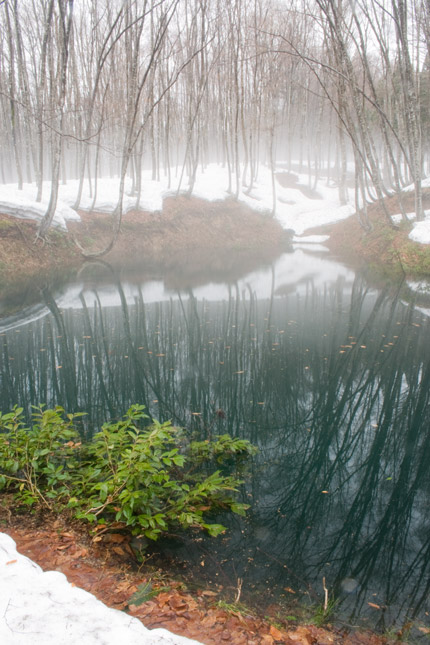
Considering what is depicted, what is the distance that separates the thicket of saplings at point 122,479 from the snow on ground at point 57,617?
1.77 feet

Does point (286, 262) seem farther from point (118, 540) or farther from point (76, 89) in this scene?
point (118, 540)

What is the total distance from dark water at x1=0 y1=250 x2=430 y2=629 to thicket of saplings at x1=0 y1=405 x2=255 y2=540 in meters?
0.27

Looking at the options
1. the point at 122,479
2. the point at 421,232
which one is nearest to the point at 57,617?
the point at 122,479

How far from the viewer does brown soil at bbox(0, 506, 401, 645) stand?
2.21 m

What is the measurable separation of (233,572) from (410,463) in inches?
92.1

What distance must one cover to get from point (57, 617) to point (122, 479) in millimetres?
1052

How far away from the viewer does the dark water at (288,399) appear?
2.86 meters

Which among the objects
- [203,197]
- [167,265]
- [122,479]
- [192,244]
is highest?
[203,197]

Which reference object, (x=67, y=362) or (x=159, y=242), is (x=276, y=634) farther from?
(x=159, y=242)

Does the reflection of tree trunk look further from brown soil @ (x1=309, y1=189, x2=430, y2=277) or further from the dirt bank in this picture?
brown soil @ (x1=309, y1=189, x2=430, y2=277)

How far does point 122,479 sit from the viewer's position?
3070mm

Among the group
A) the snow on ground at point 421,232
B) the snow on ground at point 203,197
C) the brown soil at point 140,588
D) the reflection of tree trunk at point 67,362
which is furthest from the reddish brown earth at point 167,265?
the reflection of tree trunk at point 67,362

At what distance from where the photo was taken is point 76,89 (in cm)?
1853

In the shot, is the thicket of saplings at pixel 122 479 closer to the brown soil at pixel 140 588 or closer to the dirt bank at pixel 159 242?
the brown soil at pixel 140 588
